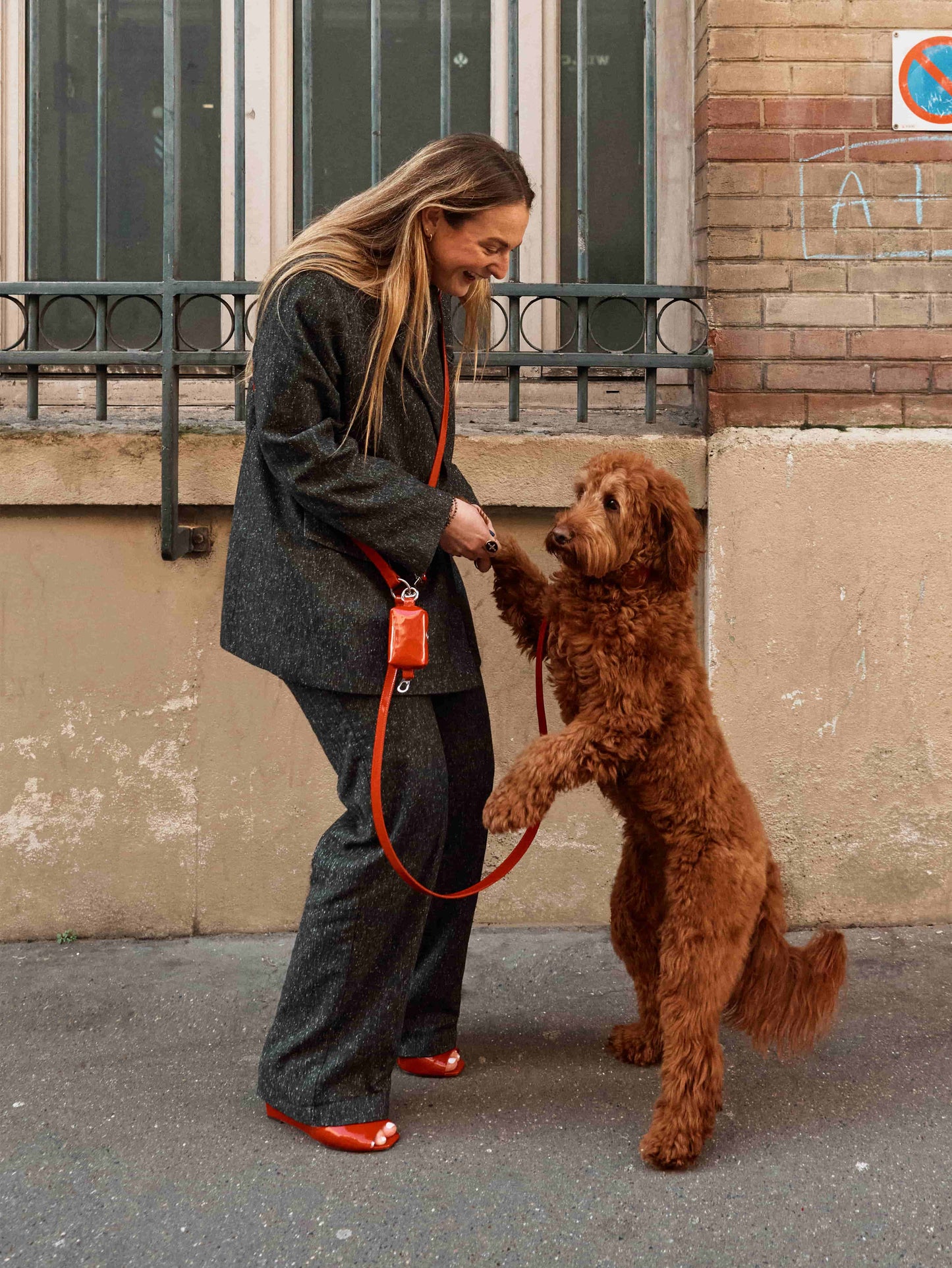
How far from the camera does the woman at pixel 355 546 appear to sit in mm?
2453

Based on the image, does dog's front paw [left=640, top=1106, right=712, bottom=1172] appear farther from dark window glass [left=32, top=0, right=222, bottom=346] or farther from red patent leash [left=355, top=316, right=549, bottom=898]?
dark window glass [left=32, top=0, right=222, bottom=346]

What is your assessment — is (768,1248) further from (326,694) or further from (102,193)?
(102,193)

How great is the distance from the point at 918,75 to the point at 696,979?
2945 mm

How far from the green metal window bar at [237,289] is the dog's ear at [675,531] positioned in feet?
4.32

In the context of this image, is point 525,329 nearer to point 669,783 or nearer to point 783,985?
point 669,783

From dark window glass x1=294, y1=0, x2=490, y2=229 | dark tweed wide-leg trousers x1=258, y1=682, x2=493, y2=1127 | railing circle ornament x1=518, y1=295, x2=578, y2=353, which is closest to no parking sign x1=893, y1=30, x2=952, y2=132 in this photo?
railing circle ornament x1=518, y1=295, x2=578, y2=353

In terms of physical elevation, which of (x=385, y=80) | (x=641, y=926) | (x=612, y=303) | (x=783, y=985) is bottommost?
(x=783, y=985)

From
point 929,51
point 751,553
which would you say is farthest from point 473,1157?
Result: point 929,51

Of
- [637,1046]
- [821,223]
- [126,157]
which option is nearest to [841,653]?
[821,223]

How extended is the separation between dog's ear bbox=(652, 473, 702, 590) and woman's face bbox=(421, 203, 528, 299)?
62 centimetres

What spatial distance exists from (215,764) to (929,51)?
3217mm

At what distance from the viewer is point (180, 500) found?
3.72 m

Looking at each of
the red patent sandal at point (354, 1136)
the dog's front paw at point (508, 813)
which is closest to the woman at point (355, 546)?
the red patent sandal at point (354, 1136)

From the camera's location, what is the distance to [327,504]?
2.46 m
